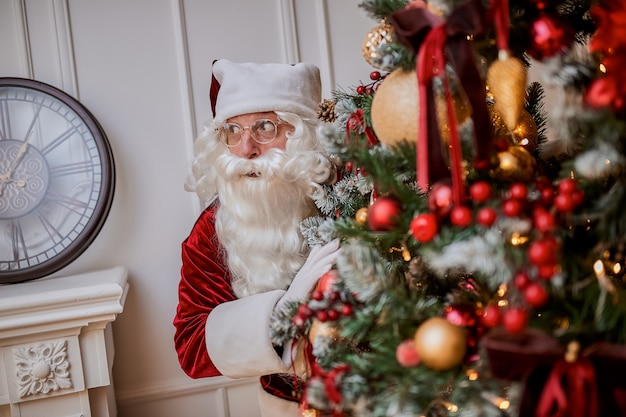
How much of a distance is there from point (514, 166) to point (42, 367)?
1.13 metres

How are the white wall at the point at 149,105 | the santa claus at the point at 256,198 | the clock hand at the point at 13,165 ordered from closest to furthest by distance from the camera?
the santa claus at the point at 256,198 → the clock hand at the point at 13,165 → the white wall at the point at 149,105

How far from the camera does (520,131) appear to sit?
0.81m

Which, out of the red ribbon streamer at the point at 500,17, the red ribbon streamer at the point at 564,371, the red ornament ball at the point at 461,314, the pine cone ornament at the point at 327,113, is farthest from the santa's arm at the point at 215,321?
the red ribbon streamer at the point at 500,17

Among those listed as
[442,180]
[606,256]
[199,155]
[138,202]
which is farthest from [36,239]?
[606,256]

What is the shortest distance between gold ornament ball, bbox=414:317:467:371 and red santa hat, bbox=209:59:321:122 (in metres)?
0.84

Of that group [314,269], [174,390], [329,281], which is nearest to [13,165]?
[174,390]

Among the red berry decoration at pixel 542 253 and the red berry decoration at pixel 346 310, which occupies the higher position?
the red berry decoration at pixel 542 253

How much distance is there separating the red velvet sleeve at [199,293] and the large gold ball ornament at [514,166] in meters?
0.83

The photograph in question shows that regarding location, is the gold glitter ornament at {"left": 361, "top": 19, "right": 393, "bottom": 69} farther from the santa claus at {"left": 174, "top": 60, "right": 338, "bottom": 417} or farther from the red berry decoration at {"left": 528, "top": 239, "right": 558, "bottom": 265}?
the santa claus at {"left": 174, "top": 60, "right": 338, "bottom": 417}

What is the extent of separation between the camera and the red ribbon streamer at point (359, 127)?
0.84 m

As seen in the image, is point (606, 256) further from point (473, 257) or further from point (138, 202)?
point (138, 202)

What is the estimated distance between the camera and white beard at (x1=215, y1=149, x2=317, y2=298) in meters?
1.27

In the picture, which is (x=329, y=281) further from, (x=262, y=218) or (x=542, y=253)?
(x=262, y=218)

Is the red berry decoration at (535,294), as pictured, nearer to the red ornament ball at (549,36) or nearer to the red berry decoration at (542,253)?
the red berry decoration at (542,253)
